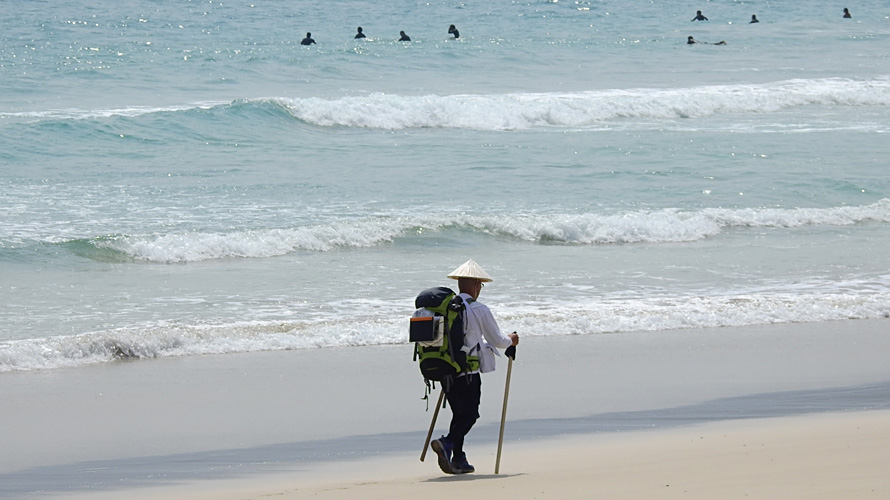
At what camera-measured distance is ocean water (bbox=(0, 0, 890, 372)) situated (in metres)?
10.8

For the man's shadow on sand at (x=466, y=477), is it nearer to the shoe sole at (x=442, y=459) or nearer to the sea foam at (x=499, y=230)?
the shoe sole at (x=442, y=459)

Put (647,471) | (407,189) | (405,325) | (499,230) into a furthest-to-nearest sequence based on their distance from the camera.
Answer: (407,189), (499,230), (405,325), (647,471)

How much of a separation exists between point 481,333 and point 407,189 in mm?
11759

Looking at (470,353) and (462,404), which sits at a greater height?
(470,353)

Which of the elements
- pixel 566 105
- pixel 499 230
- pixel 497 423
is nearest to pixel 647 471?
pixel 497 423

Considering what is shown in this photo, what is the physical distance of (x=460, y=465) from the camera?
610cm

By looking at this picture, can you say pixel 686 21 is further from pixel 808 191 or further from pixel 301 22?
pixel 808 191

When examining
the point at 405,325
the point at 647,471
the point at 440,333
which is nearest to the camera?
the point at 440,333

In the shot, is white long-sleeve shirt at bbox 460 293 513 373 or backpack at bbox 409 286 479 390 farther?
white long-sleeve shirt at bbox 460 293 513 373

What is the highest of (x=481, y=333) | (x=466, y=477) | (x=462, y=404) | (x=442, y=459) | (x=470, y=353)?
(x=481, y=333)

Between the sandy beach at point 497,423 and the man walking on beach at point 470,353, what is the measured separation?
0.13m

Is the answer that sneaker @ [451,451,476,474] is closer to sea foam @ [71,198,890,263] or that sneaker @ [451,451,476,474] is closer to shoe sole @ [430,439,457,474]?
shoe sole @ [430,439,457,474]

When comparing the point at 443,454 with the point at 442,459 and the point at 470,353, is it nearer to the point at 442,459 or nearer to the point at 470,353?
the point at 442,459

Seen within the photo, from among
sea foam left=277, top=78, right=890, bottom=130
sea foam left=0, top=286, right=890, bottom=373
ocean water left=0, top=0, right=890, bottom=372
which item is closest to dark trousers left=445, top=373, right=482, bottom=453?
sea foam left=0, top=286, right=890, bottom=373
